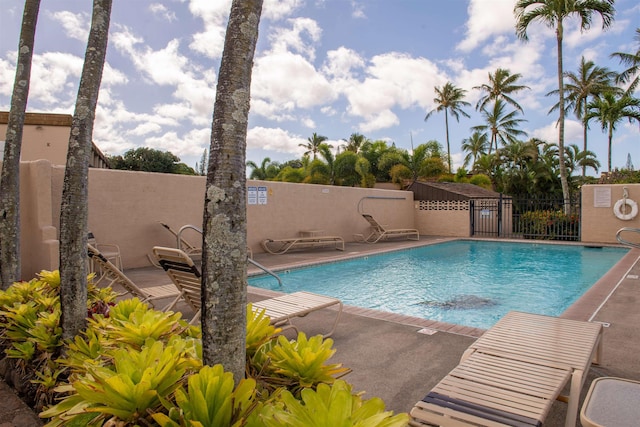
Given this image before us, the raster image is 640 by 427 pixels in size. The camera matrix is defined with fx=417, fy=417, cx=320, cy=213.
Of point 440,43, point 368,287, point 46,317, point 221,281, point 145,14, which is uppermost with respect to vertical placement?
point 440,43

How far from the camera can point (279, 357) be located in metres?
1.95

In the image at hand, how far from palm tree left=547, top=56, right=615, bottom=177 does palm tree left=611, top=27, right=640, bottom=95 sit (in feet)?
11.8

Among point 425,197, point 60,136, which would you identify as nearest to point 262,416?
point 60,136

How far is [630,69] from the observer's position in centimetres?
2323

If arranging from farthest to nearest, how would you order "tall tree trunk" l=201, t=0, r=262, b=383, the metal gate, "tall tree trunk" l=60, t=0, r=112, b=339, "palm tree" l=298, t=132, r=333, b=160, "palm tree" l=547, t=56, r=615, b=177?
"palm tree" l=298, t=132, r=333, b=160
"palm tree" l=547, t=56, r=615, b=177
the metal gate
"tall tree trunk" l=60, t=0, r=112, b=339
"tall tree trunk" l=201, t=0, r=262, b=383

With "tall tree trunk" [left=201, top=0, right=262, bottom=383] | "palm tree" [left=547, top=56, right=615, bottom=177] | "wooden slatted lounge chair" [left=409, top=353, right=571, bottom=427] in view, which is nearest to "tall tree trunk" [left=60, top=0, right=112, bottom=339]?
"tall tree trunk" [left=201, top=0, right=262, bottom=383]

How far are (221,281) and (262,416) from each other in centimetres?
51

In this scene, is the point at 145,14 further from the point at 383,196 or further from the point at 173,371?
the point at 383,196

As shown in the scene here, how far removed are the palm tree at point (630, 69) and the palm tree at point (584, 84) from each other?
3.61 metres

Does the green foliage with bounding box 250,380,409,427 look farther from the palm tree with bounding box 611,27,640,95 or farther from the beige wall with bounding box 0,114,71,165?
the palm tree with bounding box 611,27,640,95

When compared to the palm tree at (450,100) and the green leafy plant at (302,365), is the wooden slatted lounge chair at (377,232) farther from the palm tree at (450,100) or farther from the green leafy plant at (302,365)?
the palm tree at (450,100)

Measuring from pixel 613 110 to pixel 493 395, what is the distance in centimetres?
2809

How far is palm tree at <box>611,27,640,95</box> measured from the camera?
22.9 m

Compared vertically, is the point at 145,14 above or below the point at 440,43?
below
